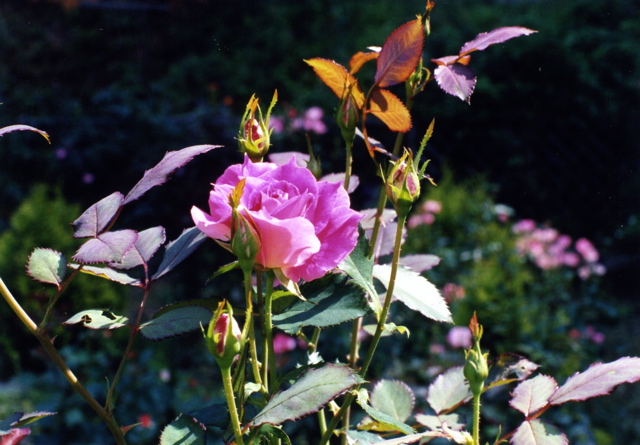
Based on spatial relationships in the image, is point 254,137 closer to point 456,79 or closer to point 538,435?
point 456,79

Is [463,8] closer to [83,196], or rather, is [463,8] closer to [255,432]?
[83,196]

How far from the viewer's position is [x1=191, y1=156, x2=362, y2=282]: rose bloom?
1.00ft

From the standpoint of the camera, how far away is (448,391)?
0.48 meters

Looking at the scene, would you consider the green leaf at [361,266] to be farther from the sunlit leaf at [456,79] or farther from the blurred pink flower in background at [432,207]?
the blurred pink flower in background at [432,207]

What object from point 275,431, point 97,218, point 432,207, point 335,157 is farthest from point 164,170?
point 335,157

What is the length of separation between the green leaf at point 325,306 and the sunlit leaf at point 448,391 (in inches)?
6.6

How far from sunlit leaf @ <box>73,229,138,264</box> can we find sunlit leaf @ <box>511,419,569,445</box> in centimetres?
25

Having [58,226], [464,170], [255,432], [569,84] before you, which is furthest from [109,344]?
[569,84]

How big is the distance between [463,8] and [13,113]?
Answer: 312 cm

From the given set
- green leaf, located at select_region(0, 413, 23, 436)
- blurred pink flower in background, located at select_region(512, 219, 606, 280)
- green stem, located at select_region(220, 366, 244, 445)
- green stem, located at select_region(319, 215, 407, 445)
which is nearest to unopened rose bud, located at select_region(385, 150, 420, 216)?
green stem, located at select_region(319, 215, 407, 445)

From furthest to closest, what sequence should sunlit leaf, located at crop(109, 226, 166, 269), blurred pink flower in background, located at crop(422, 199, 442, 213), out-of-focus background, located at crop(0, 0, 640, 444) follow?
blurred pink flower in background, located at crop(422, 199, 442, 213), out-of-focus background, located at crop(0, 0, 640, 444), sunlit leaf, located at crop(109, 226, 166, 269)

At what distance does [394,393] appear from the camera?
49cm

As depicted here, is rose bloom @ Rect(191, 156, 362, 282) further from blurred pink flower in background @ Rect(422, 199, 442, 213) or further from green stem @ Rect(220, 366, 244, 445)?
blurred pink flower in background @ Rect(422, 199, 442, 213)

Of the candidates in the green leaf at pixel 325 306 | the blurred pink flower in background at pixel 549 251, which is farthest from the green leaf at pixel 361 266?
the blurred pink flower in background at pixel 549 251
